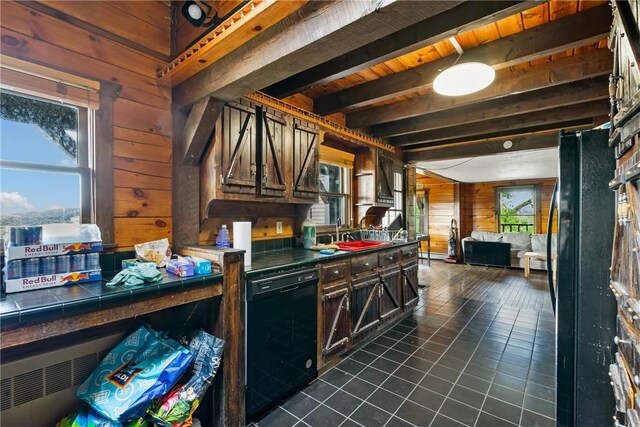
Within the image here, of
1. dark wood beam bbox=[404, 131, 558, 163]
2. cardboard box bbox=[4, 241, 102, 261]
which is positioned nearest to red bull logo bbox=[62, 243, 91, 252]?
cardboard box bbox=[4, 241, 102, 261]

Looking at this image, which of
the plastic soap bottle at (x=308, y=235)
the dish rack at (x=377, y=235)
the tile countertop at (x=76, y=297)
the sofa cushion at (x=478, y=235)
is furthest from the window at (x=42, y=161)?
the sofa cushion at (x=478, y=235)

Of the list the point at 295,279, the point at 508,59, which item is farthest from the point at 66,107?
the point at 508,59

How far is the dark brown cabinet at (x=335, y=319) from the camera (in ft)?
7.82

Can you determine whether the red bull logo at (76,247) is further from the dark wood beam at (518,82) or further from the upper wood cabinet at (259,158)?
the dark wood beam at (518,82)

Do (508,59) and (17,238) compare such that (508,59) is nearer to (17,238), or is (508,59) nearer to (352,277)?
(352,277)

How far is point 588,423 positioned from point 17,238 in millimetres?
2982

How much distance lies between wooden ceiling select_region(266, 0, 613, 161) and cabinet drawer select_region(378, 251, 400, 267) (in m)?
1.67

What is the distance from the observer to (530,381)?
2.24 m

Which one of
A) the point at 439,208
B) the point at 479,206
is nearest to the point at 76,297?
the point at 439,208

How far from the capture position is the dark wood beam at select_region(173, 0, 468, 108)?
1.14 metres

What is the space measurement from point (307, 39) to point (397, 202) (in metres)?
3.96

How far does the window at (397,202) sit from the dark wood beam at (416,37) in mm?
2722

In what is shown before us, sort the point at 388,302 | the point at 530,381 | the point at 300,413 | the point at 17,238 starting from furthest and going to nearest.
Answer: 1. the point at 388,302
2. the point at 530,381
3. the point at 300,413
4. the point at 17,238

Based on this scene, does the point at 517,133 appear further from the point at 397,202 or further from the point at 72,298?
the point at 72,298
